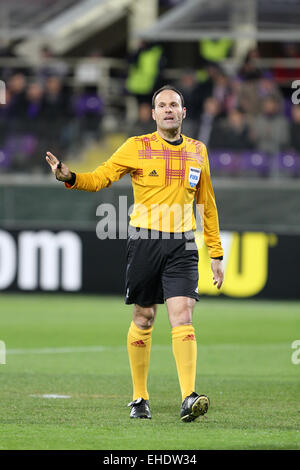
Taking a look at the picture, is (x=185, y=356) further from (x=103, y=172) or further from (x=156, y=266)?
(x=103, y=172)

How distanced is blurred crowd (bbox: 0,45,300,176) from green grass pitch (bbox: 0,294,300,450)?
8.89 ft

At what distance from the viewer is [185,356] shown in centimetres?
738

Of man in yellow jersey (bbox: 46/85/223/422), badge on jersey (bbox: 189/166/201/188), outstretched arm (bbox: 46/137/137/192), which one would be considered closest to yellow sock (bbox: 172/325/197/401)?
man in yellow jersey (bbox: 46/85/223/422)

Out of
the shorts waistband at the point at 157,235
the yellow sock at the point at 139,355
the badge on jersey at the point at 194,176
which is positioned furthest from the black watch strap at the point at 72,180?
the yellow sock at the point at 139,355

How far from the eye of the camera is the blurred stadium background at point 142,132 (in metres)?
17.4

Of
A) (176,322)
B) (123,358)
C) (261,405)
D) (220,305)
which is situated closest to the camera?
(176,322)

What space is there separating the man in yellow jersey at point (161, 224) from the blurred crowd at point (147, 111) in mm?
10025

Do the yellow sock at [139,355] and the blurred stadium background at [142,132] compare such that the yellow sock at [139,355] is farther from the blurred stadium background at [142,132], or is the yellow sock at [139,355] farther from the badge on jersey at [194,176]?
the blurred stadium background at [142,132]

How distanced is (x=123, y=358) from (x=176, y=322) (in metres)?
3.89

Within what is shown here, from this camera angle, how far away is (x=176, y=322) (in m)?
7.45

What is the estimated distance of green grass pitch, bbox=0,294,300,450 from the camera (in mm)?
6633
